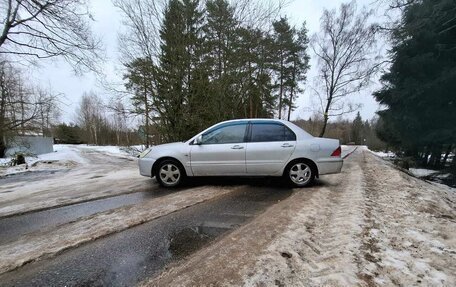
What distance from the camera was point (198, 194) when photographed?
5672 millimetres

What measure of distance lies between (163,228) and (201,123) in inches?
430

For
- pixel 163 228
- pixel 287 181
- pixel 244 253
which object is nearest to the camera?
pixel 244 253

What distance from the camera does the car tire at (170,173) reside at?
639cm

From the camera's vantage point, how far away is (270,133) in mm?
6266

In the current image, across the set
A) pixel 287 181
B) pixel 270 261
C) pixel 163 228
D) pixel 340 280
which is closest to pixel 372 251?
pixel 340 280

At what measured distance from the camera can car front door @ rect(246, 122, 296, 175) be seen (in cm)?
610

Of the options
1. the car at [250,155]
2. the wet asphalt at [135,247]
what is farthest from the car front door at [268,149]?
the wet asphalt at [135,247]

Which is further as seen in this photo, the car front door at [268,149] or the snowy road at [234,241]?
the car front door at [268,149]

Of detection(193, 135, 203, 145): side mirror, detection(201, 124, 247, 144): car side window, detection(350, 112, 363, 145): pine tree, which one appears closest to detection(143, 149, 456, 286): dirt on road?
detection(201, 124, 247, 144): car side window

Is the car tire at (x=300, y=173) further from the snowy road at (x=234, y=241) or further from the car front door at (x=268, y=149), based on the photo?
the snowy road at (x=234, y=241)

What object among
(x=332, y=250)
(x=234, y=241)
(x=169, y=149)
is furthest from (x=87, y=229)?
(x=332, y=250)

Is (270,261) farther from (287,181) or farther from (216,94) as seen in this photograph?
(216,94)

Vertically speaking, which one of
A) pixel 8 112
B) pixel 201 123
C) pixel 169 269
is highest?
pixel 8 112

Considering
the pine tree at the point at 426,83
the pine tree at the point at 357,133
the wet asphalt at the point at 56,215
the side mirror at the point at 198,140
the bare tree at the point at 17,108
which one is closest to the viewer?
the wet asphalt at the point at 56,215
